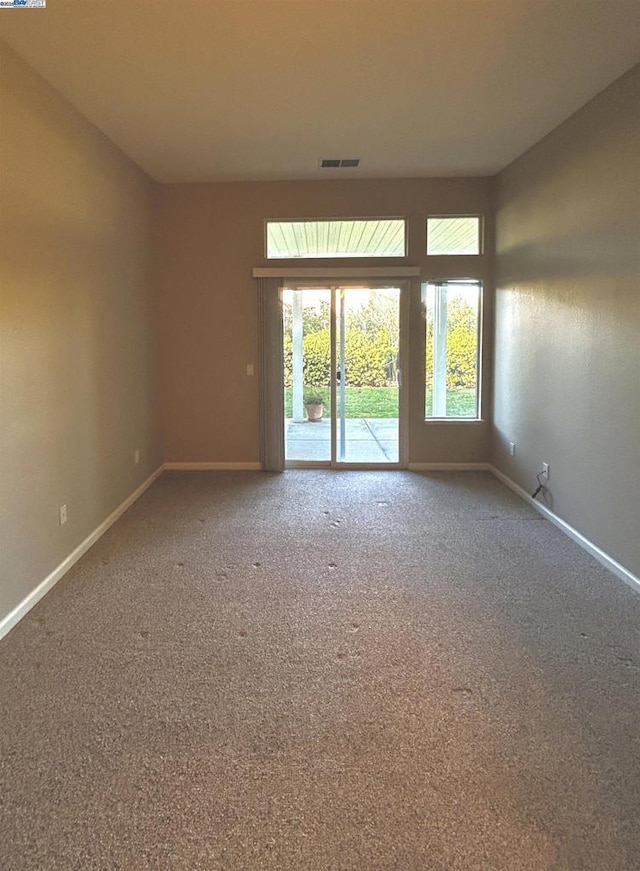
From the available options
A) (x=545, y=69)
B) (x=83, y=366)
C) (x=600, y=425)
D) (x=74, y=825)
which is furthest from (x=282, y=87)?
(x=74, y=825)

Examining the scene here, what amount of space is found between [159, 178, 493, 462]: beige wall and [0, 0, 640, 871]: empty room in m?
0.03

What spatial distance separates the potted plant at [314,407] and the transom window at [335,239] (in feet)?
4.91

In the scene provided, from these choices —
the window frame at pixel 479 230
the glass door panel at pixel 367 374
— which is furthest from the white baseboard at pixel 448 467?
the window frame at pixel 479 230

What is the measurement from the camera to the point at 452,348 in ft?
18.5

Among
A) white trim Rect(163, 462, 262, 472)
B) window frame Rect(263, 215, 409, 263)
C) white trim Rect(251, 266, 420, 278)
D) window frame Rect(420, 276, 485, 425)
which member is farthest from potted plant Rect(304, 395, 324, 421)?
window frame Rect(263, 215, 409, 263)

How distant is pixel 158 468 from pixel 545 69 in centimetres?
464

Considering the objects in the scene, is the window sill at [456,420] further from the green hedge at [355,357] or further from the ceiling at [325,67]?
the ceiling at [325,67]

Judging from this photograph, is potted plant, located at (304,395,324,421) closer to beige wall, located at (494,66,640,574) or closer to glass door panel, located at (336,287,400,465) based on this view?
glass door panel, located at (336,287,400,465)

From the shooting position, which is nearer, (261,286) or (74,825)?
→ (74,825)

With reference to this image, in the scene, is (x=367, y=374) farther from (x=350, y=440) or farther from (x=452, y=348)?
(x=452, y=348)

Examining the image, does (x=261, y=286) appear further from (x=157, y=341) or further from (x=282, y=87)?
(x=282, y=87)

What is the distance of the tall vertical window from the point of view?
18.3 ft

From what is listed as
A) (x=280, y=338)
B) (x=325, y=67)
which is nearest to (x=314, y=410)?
(x=280, y=338)

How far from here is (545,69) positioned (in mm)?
3061
